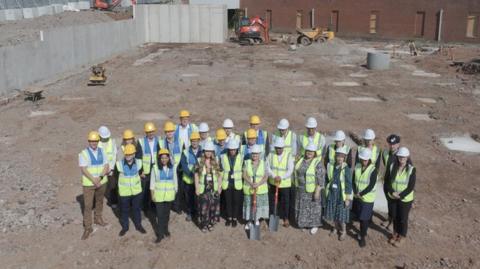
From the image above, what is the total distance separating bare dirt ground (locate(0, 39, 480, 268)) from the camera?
770 cm

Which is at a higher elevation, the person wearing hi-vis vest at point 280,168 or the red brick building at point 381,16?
the red brick building at point 381,16

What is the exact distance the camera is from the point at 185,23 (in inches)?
1724

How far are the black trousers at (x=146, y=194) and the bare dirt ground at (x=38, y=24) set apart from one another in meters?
17.7

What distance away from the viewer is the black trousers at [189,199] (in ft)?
27.8

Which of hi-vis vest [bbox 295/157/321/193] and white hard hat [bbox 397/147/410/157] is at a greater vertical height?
white hard hat [bbox 397/147/410/157]

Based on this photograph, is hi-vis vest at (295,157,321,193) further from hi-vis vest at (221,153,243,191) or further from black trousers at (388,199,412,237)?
black trousers at (388,199,412,237)

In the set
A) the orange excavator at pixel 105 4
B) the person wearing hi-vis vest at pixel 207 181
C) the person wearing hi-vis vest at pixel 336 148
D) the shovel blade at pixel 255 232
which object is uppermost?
the orange excavator at pixel 105 4

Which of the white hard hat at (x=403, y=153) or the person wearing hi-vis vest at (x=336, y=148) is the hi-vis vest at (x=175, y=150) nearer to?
the person wearing hi-vis vest at (x=336, y=148)

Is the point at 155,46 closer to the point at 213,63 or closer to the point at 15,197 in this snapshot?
the point at 213,63

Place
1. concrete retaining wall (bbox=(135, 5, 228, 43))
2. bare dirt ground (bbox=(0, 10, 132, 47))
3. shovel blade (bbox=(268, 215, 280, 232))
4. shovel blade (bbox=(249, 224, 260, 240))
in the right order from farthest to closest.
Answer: concrete retaining wall (bbox=(135, 5, 228, 43)), bare dirt ground (bbox=(0, 10, 132, 47)), shovel blade (bbox=(268, 215, 280, 232)), shovel blade (bbox=(249, 224, 260, 240))

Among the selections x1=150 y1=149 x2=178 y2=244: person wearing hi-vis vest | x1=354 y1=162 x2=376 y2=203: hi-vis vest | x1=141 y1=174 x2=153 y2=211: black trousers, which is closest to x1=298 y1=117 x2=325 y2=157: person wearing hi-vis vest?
x1=354 y1=162 x2=376 y2=203: hi-vis vest

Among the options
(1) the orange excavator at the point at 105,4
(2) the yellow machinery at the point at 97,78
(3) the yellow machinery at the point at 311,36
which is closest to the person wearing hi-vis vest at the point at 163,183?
(2) the yellow machinery at the point at 97,78

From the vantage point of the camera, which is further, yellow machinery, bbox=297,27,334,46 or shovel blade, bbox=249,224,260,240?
yellow machinery, bbox=297,27,334,46

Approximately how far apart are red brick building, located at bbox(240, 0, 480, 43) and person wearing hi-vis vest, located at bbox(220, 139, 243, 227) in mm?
41656
